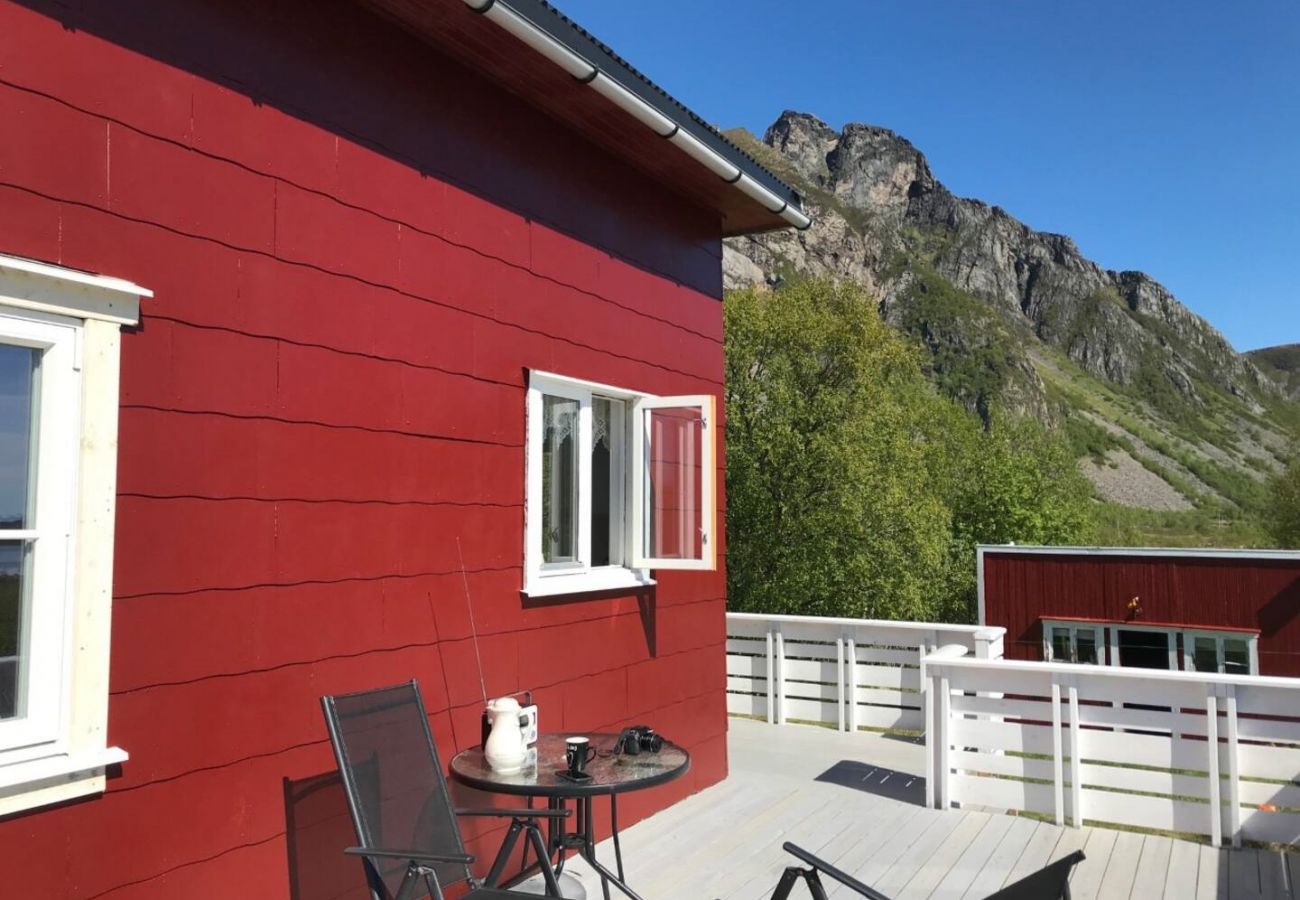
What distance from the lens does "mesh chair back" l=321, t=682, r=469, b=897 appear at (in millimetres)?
2580

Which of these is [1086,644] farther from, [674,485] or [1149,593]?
[674,485]

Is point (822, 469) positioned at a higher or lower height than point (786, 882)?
higher

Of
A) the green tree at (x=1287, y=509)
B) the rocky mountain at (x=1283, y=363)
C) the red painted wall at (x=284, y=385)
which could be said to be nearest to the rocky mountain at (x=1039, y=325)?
the rocky mountain at (x=1283, y=363)

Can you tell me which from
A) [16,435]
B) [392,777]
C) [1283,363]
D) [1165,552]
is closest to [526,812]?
[392,777]

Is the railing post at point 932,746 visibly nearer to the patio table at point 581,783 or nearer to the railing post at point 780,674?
the patio table at point 581,783

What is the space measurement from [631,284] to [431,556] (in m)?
1.91

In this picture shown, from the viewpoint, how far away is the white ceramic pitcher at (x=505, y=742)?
3.06 meters

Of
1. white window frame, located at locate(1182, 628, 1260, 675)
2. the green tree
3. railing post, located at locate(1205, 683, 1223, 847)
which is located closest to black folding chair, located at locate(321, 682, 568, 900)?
railing post, located at locate(1205, 683, 1223, 847)

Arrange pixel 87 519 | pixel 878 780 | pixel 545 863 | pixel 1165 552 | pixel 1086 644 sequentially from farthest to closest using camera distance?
pixel 1086 644
pixel 1165 552
pixel 878 780
pixel 545 863
pixel 87 519

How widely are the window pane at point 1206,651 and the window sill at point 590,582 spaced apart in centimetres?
1206

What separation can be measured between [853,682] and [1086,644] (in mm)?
8810

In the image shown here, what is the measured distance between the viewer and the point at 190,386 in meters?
2.55

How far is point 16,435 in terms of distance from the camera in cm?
221

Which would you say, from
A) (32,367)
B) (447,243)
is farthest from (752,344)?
(32,367)
